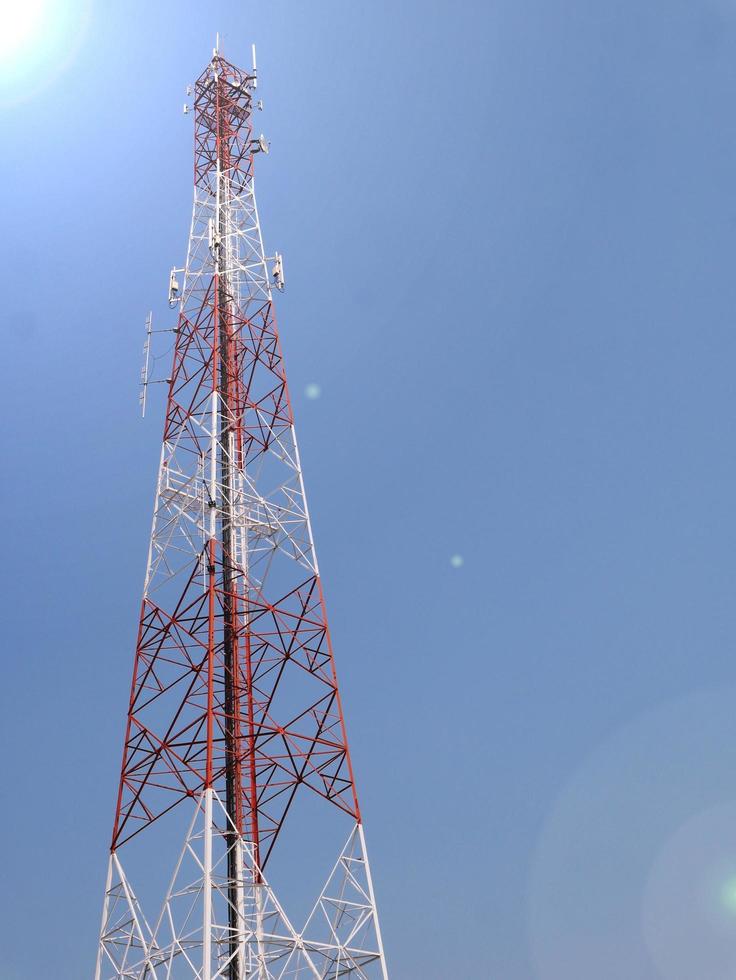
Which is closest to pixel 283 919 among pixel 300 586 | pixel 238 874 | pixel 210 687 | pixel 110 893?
pixel 238 874

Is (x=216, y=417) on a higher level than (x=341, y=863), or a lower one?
higher

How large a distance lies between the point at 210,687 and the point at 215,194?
96.3 feet

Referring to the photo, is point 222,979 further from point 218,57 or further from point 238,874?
point 218,57

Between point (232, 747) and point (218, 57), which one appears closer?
point (232, 747)

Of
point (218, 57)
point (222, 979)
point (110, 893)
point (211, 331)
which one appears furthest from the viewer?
point (218, 57)

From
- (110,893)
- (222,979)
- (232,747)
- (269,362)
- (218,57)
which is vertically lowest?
(222,979)

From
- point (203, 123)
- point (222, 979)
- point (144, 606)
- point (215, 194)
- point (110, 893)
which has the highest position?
point (203, 123)

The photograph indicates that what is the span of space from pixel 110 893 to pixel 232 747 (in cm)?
701

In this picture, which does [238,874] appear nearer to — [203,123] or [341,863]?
[341,863]

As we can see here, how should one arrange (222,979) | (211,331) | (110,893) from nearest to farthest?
1. (222,979)
2. (110,893)
3. (211,331)

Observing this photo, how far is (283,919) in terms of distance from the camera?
3447 cm

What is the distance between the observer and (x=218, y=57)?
2267 inches

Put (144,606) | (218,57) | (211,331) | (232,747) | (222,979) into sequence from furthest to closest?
(218,57) < (211,331) < (144,606) < (232,747) < (222,979)

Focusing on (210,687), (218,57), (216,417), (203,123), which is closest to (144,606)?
(210,687)
